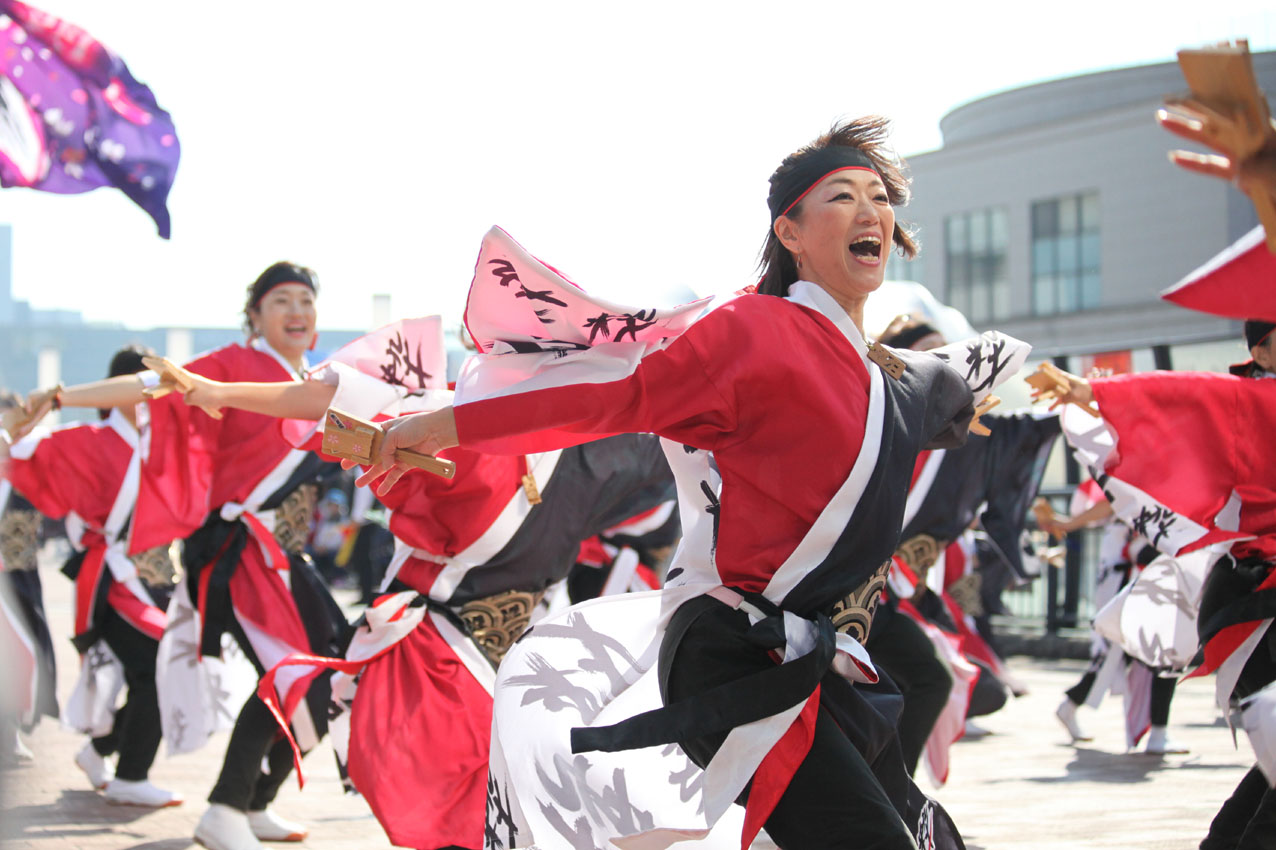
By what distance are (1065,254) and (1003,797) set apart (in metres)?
25.9

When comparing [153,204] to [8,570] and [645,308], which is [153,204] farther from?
[8,570]

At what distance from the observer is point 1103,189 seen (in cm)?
2888

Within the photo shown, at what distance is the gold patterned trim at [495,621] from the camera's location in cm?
428

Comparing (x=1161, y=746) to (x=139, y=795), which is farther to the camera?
(x=1161, y=746)

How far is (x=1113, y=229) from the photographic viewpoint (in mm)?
29062

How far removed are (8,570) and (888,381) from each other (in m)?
6.24

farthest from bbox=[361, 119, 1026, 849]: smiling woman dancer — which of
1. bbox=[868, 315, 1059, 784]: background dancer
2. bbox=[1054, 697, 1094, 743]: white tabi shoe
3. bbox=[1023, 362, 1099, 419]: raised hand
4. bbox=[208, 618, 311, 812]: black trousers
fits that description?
bbox=[1054, 697, 1094, 743]: white tabi shoe

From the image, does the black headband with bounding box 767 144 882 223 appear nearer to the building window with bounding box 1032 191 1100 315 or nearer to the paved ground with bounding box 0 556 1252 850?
the paved ground with bounding box 0 556 1252 850

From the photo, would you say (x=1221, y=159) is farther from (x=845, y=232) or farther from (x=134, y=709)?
(x=134, y=709)

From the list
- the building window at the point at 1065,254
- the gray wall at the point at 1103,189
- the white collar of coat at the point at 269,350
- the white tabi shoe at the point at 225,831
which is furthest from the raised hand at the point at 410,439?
the building window at the point at 1065,254

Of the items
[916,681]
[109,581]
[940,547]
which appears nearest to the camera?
[916,681]

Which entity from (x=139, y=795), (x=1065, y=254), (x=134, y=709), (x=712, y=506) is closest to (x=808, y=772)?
(x=712, y=506)

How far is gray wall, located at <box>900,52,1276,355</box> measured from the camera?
2722 cm

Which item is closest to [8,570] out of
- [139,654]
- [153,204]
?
[139,654]
